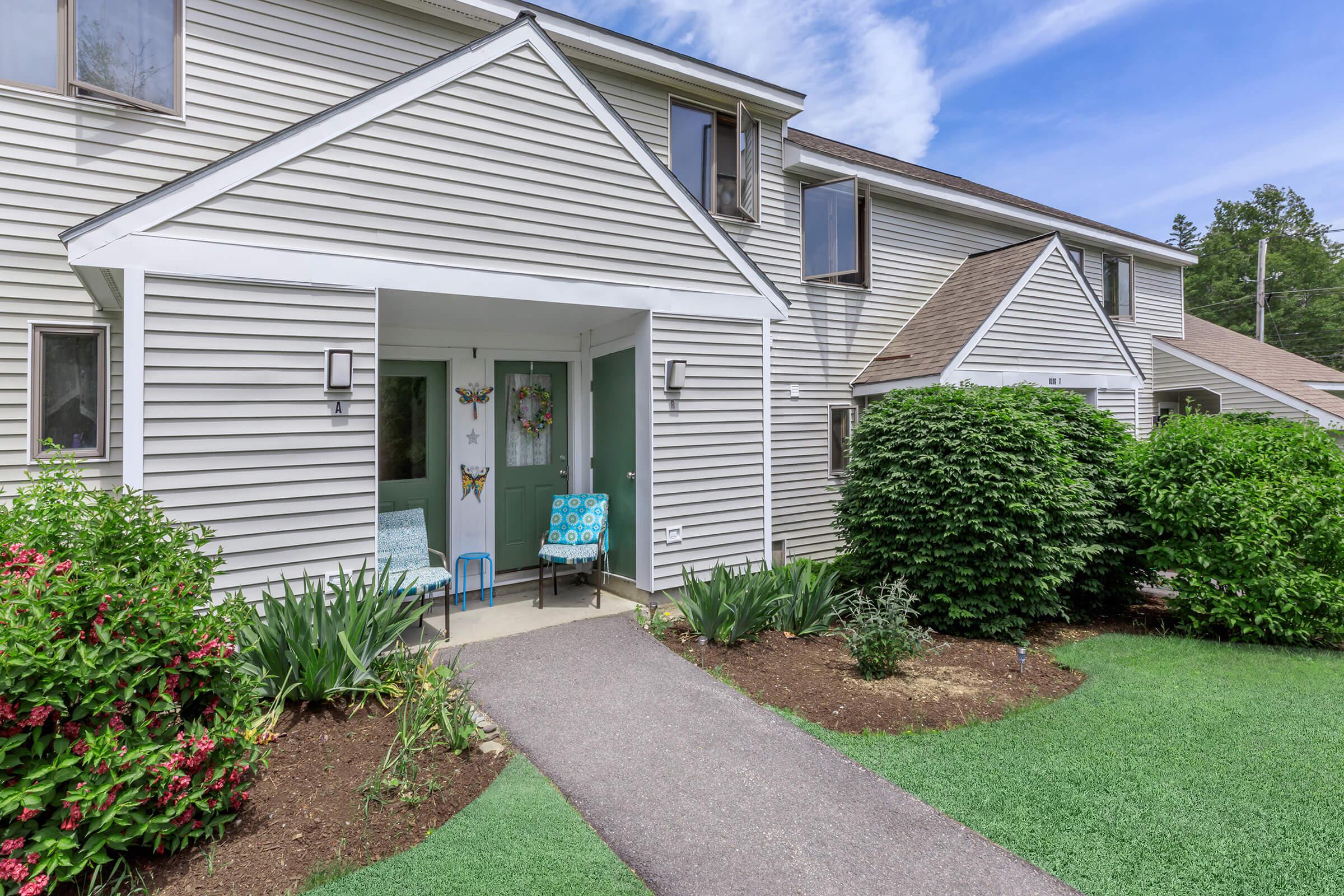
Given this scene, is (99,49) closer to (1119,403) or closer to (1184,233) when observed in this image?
(1119,403)

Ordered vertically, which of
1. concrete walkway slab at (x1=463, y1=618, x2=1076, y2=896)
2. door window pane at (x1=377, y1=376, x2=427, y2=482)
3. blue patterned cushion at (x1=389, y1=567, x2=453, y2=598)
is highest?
door window pane at (x1=377, y1=376, x2=427, y2=482)

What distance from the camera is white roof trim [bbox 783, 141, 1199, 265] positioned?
30.0ft

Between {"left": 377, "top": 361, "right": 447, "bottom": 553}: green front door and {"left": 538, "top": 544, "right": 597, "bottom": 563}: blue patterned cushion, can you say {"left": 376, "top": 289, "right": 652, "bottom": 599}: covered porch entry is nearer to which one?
{"left": 377, "top": 361, "right": 447, "bottom": 553}: green front door

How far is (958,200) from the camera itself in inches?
417

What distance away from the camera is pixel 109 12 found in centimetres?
518

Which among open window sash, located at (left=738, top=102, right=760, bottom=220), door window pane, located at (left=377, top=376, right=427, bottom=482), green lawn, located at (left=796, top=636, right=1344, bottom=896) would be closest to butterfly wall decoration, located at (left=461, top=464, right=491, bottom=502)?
door window pane, located at (left=377, top=376, right=427, bottom=482)

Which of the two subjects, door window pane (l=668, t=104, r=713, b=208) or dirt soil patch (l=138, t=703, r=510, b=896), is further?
door window pane (l=668, t=104, r=713, b=208)

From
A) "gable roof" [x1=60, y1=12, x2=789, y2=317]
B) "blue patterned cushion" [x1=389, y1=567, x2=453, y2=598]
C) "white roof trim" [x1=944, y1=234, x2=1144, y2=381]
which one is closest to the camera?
"gable roof" [x1=60, y1=12, x2=789, y2=317]

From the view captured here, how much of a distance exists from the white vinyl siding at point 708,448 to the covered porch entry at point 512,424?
206 millimetres

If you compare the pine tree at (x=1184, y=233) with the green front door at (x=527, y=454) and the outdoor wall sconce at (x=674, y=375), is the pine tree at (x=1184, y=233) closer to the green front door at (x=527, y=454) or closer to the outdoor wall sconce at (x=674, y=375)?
the outdoor wall sconce at (x=674, y=375)

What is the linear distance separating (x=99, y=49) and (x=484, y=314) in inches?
138

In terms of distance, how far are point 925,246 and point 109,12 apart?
10.3 meters

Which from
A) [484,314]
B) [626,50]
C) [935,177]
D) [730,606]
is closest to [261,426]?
[484,314]

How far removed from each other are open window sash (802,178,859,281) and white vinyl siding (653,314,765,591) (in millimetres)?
3163
